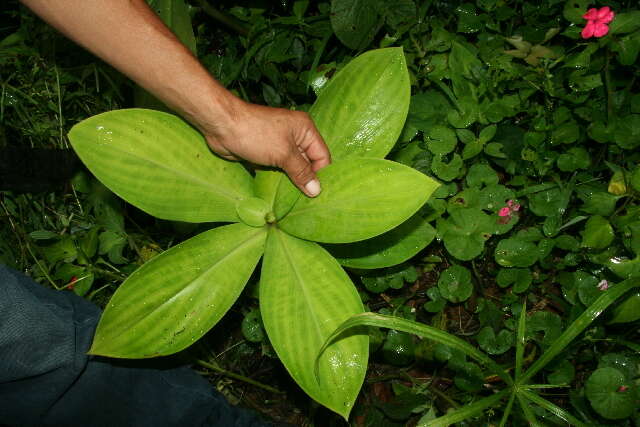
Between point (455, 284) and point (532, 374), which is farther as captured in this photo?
point (455, 284)

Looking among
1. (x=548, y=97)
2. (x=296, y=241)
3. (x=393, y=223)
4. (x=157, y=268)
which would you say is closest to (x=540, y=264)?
(x=548, y=97)

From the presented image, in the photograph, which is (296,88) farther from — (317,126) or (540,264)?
(540,264)

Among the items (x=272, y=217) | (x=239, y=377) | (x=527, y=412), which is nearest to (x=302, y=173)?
(x=272, y=217)

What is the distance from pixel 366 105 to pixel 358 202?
26cm

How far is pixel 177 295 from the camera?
1.18 meters

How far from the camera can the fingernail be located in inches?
45.6

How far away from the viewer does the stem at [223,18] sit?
6.04 feet

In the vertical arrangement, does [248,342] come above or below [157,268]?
below

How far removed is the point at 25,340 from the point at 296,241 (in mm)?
637

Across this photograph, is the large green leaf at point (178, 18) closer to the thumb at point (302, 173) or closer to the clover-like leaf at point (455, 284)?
the thumb at point (302, 173)

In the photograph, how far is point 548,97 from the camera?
5.31ft

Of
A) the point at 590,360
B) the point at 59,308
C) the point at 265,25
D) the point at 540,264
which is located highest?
the point at 265,25

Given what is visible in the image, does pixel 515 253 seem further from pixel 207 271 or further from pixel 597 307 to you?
pixel 207 271

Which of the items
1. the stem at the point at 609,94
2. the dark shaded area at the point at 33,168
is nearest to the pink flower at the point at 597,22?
the stem at the point at 609,94
